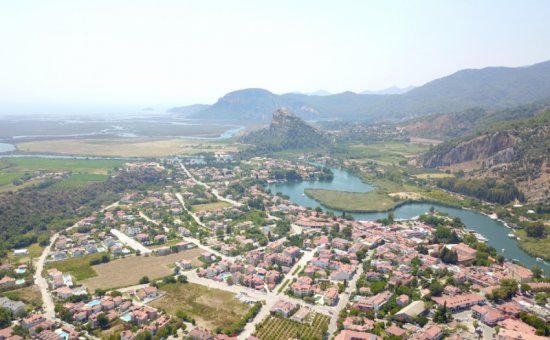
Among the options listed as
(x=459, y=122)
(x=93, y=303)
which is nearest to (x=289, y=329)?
(x=93, y=303)

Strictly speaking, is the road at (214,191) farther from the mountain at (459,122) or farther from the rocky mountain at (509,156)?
the mountain at (459,122)

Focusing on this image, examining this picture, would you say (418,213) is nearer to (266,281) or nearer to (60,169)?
(266,281)

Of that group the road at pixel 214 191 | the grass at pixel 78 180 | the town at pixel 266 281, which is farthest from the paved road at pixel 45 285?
the grass at pixel 78 180

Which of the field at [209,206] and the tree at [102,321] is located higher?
the tree at [102,321]

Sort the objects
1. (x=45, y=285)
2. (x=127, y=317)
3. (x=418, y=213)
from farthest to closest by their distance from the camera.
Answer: (x=418, y=213)
(x=45, y=285)
(x=127, y=317)

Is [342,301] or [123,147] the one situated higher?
[123,147]

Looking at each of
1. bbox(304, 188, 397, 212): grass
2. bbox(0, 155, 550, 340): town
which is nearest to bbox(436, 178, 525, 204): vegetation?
bbox(0, 155, 550, 340): town

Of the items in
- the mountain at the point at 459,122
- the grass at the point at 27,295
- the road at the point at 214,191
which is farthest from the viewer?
the mountain at the point at 459,122
